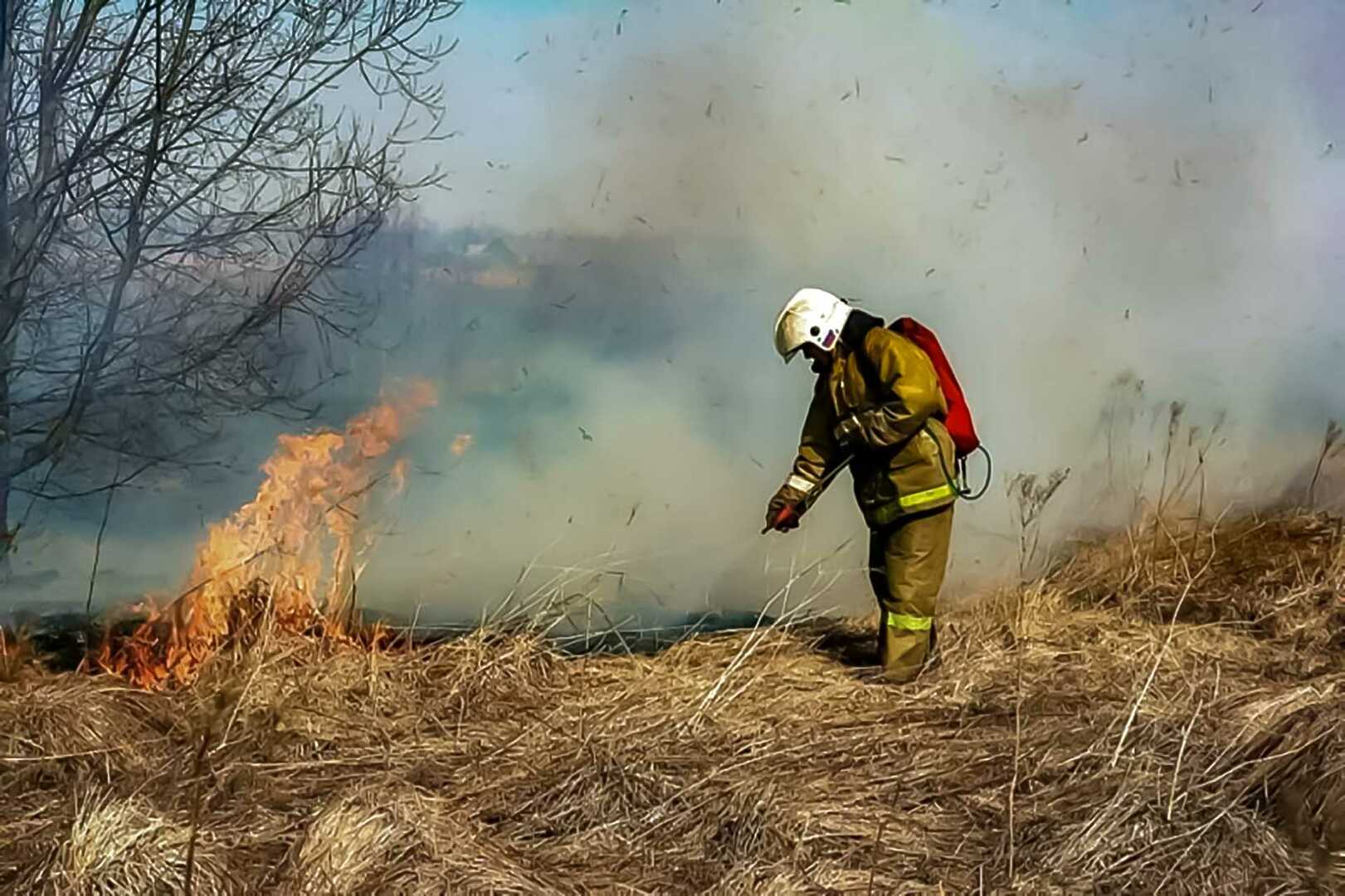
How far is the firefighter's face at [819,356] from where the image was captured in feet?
15.7

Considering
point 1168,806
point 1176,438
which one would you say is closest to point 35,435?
point 1168,806

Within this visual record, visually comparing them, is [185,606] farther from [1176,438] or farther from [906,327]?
[1176,438]

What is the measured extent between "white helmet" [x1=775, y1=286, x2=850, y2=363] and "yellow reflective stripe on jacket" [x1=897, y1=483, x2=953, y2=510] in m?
0.63

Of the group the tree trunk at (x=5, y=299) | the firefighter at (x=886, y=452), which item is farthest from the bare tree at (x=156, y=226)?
Answer: the firefighter at (x=886, y=452)

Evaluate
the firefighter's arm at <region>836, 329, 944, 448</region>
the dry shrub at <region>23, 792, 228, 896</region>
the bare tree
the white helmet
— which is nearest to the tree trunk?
the bare tree

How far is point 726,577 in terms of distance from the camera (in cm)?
578

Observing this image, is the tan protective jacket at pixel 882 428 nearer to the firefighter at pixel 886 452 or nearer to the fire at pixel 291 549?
the firefighter at pixel 886 452

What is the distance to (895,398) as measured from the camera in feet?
15.1

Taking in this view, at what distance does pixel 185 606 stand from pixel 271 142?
1907 millimetres

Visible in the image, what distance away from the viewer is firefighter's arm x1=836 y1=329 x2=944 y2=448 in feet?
15.1

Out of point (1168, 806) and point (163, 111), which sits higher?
point (163, 111)

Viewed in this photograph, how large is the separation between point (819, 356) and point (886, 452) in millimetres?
444

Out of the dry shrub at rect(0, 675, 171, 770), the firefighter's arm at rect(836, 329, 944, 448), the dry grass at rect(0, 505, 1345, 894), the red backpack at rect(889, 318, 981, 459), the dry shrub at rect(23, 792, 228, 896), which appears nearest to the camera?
the dry shrub at rect(23, 792, 228, 896)

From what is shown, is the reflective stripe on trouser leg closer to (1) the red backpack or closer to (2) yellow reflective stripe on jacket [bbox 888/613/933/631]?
(2) yellow reflective stripe on jacket [bbox 888/613/933/631]
